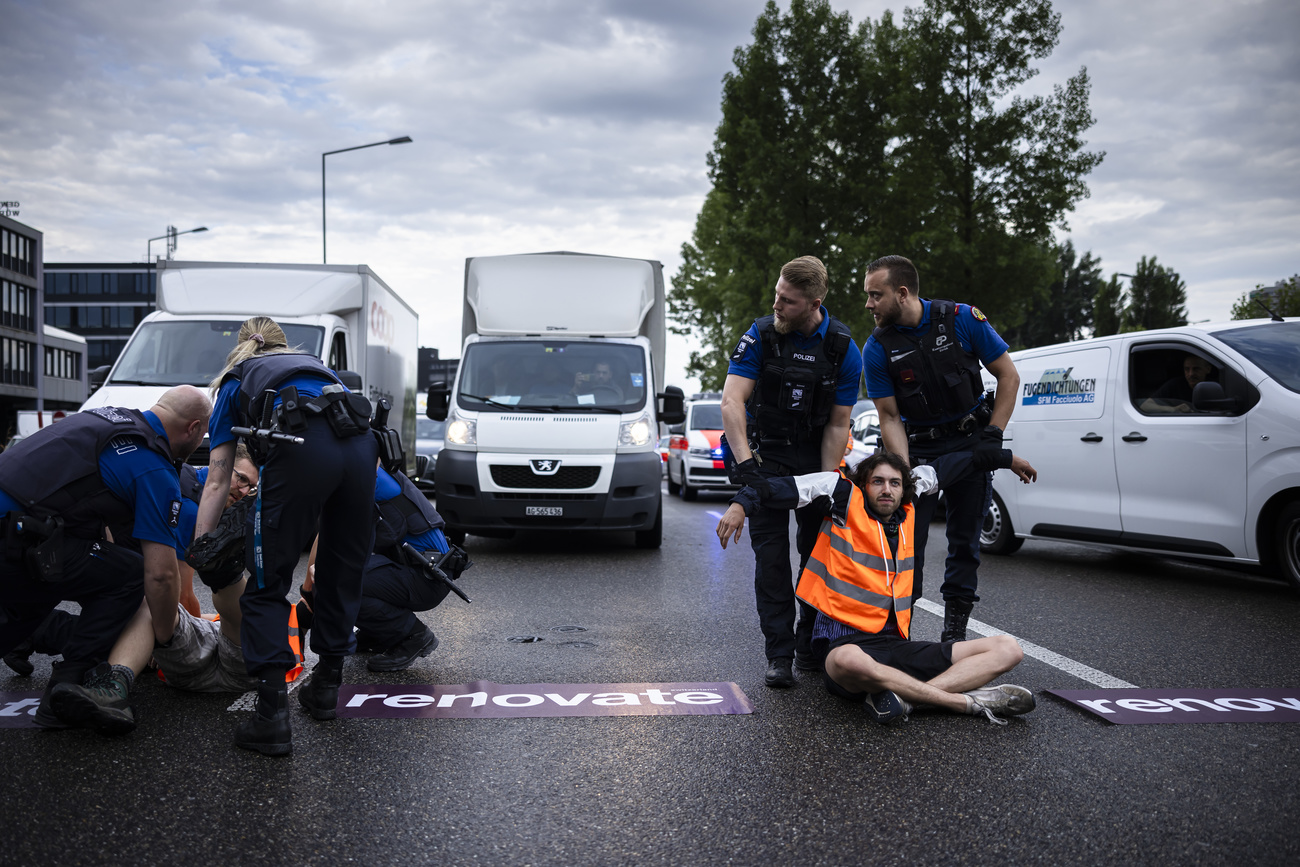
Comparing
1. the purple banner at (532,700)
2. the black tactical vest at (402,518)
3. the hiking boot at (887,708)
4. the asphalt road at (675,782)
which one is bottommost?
the purple banner at (532,700)

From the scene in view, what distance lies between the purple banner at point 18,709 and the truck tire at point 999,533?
7.55 meters

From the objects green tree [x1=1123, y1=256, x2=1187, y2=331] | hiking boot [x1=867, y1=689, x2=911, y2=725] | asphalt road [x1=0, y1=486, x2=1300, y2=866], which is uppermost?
green tree [x1=1123, y1=256, x2=1187, y2=331]

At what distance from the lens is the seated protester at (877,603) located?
4254 mm

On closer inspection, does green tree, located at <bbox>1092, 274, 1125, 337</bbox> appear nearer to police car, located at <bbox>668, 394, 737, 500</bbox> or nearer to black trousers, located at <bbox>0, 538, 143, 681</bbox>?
police car, located at <bbox>668, 394, 737, 500</bbox>

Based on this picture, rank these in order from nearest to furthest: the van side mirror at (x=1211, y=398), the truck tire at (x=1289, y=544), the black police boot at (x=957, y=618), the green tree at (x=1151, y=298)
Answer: the black police boot at (x=957, y=618)
the truck tire at (x=1289, y=544)
the van side mirror at (x=1211, y=398)
the green tree at (x=1151, y=298)

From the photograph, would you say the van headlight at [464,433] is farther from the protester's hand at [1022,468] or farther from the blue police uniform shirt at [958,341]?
the protester's hand at [1022,468]

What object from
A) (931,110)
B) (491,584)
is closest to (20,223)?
(931,110)

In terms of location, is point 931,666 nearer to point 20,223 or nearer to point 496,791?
point 496,791

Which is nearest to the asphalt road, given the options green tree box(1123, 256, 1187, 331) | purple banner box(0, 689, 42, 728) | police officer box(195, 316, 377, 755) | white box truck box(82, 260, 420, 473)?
purple banner box(0, 689, 42, 728)

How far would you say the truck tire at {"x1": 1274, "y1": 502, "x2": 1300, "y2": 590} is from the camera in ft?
22.2

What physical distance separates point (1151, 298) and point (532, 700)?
63.6 meters

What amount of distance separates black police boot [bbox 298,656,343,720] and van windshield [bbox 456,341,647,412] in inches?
233

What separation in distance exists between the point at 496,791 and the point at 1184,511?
233 inches

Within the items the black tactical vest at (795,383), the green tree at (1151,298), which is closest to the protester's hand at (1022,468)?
the black tactical vest at (795,383)
